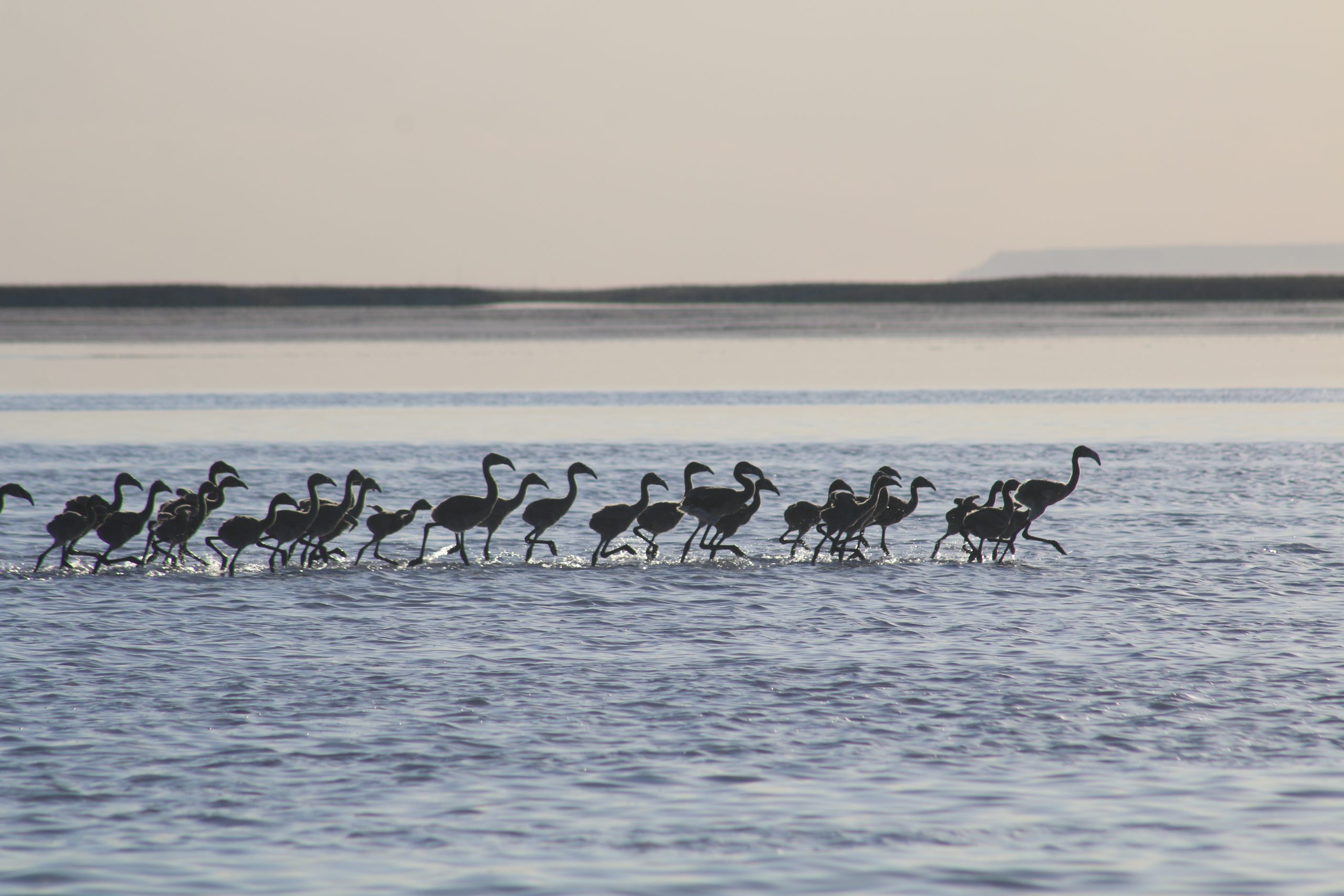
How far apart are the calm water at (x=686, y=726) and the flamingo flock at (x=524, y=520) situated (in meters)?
0.52

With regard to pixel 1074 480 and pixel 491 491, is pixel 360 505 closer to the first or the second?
pixel 491 491

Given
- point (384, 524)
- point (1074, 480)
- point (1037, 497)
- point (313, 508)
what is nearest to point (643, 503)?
point (384, 524)

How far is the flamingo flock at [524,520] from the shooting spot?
17.4 metres

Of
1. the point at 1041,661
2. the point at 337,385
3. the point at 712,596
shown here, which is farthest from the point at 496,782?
the point at 337,385

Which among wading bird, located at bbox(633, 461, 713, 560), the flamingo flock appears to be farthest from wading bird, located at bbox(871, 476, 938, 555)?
wading bird, located at bbox(633, 461, 713, 560)

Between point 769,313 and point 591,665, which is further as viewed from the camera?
point 769,313

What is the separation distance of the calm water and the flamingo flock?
0.52 meters

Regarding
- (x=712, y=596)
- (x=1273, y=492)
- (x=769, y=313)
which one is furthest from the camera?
(x=769, y=313)

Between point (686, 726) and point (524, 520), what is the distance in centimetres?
866

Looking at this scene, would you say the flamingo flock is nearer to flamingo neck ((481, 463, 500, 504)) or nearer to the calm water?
flamingo neck ((481, 463, 500, 504))

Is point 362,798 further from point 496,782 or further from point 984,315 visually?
point 984,315

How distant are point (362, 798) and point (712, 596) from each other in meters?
7.13

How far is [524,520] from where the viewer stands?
1836 centimetres

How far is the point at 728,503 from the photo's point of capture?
18219 mm
